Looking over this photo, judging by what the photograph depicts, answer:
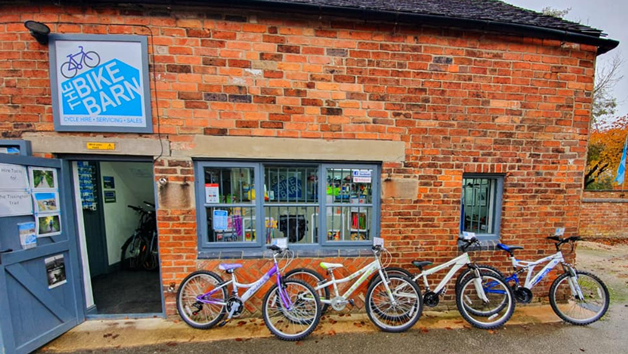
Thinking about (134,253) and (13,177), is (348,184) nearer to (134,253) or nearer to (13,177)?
(13,177)

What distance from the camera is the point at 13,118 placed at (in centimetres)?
270

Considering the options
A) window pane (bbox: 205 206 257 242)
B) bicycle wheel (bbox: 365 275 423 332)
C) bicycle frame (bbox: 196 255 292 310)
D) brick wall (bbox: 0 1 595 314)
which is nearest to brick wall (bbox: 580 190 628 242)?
brick wall (bbox: 0 1 595 314)

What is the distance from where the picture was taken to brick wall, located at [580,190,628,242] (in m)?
7.93

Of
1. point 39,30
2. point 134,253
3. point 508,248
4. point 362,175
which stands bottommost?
point 134,253

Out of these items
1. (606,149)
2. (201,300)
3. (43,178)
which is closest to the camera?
(43,178)

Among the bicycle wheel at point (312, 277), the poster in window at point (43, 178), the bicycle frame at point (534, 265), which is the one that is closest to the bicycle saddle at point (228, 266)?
the bicycle wheel at point (312, 277)

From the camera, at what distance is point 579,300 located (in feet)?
10.5

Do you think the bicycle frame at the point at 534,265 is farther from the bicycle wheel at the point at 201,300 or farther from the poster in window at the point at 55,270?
the poster in window at the point at 55,270

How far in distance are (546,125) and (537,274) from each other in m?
2.11

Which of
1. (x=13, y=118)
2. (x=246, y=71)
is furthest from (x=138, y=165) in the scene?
(x=246, y=71)

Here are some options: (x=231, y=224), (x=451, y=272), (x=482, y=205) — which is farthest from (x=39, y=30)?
(x=482, y=205)

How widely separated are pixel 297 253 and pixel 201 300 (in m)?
1.32

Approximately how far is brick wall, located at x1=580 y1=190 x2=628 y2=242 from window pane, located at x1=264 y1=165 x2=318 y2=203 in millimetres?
10638

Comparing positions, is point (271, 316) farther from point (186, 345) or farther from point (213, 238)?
point (213, 238)
